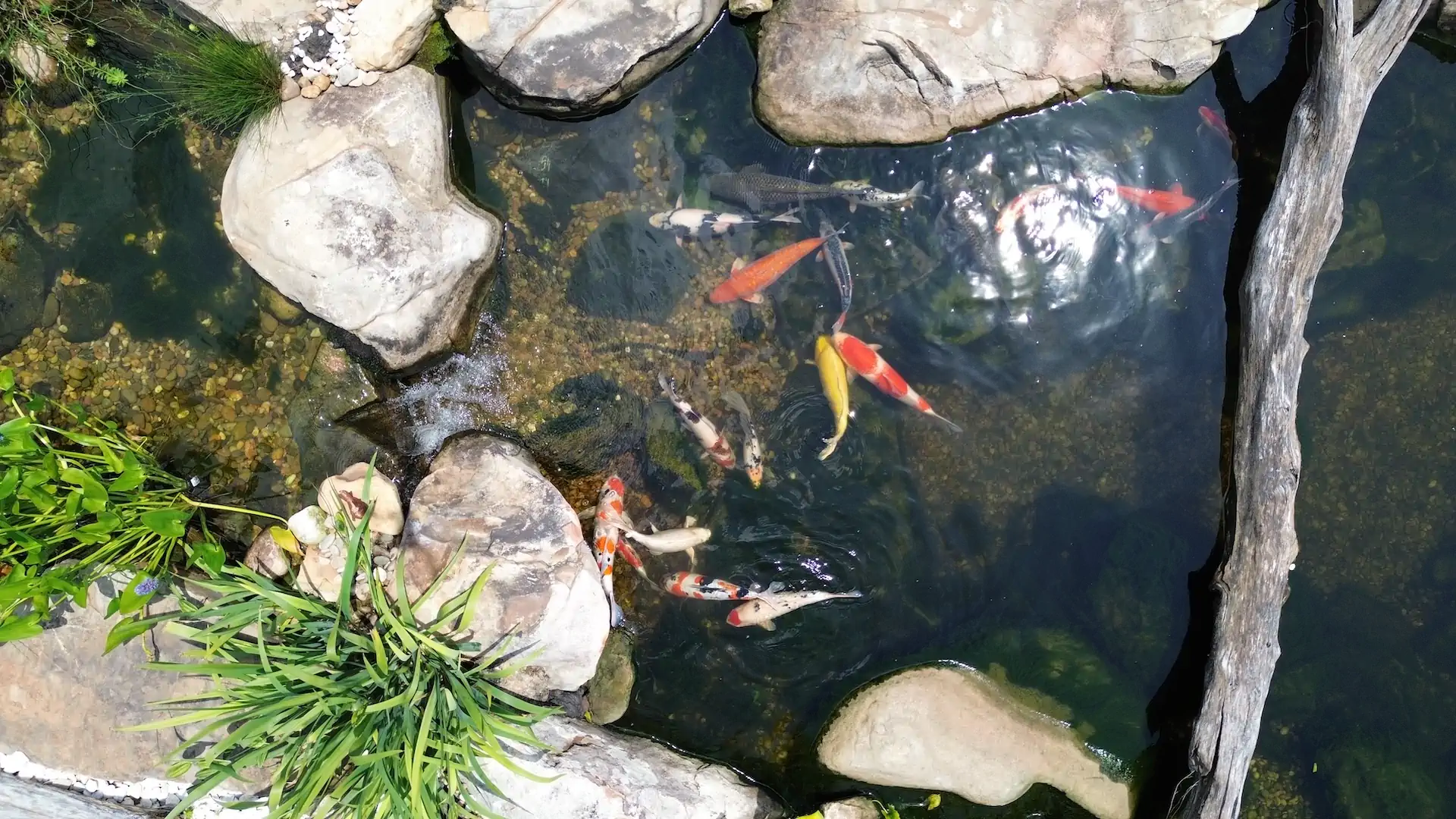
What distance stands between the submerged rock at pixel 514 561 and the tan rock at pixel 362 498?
147 mm

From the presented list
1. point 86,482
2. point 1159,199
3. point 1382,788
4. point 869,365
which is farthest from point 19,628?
point 1382,788

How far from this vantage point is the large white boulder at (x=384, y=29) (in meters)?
4.33

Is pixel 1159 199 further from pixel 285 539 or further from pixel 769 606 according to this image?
pixel 285 539

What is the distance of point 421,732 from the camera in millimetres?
3652

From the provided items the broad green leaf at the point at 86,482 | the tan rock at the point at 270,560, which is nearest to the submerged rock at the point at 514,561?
the tan rock at the point at 270,560

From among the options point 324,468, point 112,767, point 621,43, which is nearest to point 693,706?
point 324,468

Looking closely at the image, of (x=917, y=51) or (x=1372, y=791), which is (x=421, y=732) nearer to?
(x=917, y=51)

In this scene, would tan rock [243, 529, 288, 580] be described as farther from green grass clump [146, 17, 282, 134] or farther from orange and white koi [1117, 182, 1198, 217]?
orange and white koi [1117, 182, 1198, 217]

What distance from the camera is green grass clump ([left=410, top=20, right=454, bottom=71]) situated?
4.53m

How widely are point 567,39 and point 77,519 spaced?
344 cm

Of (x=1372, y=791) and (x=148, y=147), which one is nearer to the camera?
(x=148, y=147)

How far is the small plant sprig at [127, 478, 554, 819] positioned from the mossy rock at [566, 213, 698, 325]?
169 cm

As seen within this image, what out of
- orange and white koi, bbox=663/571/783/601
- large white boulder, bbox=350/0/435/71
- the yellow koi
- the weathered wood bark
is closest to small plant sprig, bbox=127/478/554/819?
orange and white koi, bbox=663/571/783/601

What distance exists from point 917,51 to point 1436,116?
332 cm
